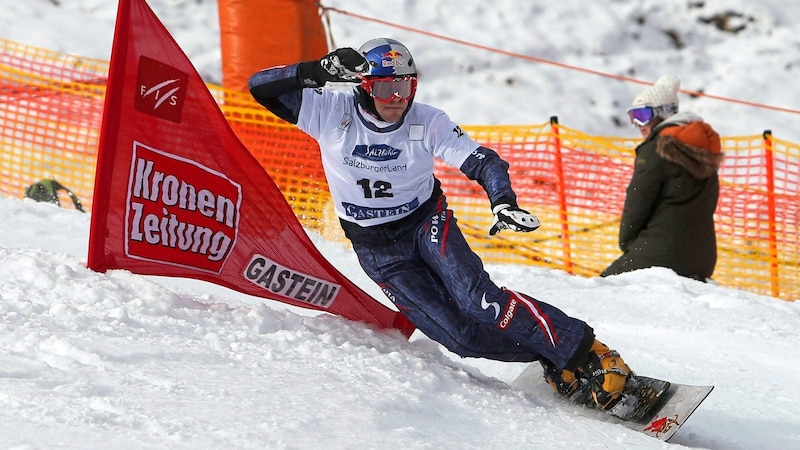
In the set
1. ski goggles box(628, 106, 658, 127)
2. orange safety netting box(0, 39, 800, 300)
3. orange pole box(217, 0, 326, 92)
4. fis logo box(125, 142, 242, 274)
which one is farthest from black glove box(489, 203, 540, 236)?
orange pole box(217, 0, 326, 92)

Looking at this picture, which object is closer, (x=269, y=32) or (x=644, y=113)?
(x=644, y=113)

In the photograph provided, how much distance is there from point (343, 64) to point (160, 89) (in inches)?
35.0

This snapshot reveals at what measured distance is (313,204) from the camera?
8977 mm

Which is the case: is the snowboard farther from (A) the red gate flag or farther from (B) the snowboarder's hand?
(B) the snowboarder's hand

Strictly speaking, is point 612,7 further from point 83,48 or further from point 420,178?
point 420,178

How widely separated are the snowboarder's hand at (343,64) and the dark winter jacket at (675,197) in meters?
2.92

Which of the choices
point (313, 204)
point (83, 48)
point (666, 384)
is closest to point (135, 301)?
point (666, 384)

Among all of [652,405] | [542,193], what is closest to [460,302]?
[652,405]

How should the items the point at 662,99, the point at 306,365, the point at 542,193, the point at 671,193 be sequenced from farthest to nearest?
the point at 542,193
the point at 662,99
the point at 671,193
the point at 306,365

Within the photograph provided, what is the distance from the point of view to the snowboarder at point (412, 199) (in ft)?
14.7

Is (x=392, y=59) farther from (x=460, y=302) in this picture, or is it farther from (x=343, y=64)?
(x=460, y=302)

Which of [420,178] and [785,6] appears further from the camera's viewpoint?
[785,6]

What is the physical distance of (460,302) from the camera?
4586mm

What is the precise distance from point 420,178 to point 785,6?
15.9m
